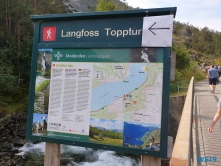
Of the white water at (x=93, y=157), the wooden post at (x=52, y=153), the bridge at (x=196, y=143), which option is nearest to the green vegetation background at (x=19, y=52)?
the white water at (x=93, y=157)

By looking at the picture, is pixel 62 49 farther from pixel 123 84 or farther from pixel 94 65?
pixel 123 84

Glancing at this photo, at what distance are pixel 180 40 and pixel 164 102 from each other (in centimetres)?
5632

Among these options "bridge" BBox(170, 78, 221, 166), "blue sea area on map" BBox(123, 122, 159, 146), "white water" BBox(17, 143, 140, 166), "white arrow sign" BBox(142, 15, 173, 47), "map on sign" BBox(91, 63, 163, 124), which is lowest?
"white water" BBox(17, 143, 140, 166)

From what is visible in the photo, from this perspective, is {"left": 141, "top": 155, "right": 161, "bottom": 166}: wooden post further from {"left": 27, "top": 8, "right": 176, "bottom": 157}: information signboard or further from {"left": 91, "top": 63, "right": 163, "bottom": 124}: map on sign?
{"left": 91, "top": 63, "right": 163, "bottom": 124}: map on sign

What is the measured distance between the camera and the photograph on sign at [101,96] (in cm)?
240

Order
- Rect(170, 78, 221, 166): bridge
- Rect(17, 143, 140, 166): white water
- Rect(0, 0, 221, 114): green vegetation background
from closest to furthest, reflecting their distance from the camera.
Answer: Rect(170, 78, 221, 166): bridge
Rect(17, 143, 140, 166): white water
Rect(0, 0, 221, 114): green vegetation background

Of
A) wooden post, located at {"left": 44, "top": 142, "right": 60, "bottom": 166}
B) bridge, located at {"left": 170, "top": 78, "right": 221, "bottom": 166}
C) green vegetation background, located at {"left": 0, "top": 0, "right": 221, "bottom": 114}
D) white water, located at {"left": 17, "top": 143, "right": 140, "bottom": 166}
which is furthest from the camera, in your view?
green vegetation background, located at {"left": 0, "top": 0, "right": 221, "bottom": 114}

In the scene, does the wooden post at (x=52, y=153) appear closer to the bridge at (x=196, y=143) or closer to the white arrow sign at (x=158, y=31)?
the bridge at (x=196, y=143)

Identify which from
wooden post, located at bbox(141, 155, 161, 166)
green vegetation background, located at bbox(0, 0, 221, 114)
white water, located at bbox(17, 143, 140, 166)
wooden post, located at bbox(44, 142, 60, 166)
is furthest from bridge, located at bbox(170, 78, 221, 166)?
green vegetation background, located at bbox(0, 0, 221, 114)

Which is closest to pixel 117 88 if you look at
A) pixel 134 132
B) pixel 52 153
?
pixel 134 132

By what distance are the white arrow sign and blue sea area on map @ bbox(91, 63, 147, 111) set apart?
251 mm

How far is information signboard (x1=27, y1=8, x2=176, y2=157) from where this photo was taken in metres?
2.39

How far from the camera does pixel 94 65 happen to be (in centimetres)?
263

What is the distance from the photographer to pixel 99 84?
8.55ft
